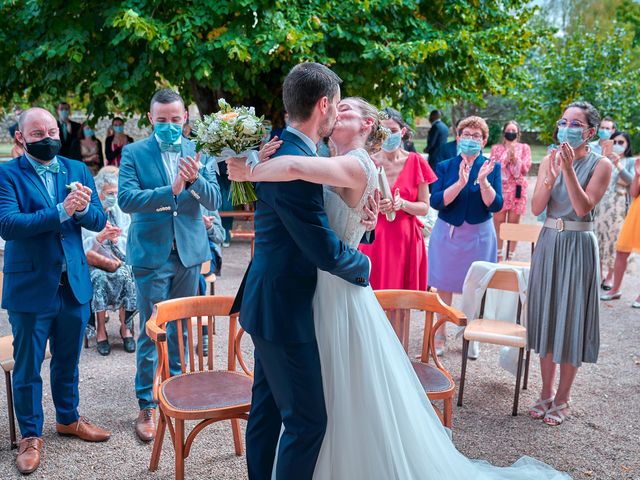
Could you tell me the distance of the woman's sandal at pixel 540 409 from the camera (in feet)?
15.0

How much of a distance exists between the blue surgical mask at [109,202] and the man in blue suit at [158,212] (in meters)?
2.15

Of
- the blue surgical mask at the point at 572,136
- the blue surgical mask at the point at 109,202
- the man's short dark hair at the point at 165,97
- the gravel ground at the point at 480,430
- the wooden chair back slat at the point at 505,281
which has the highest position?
the man's short dark hair at the point at 165,97

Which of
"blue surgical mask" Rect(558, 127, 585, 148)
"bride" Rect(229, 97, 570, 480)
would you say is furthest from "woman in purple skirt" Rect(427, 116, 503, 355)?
"bride" Rect(229, 97, 570, 480)

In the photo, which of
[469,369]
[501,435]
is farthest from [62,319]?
[469,369]

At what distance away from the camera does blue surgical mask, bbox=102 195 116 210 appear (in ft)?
20.3

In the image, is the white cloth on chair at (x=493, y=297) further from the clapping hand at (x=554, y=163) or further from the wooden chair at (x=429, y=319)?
the wooden chair at (x=429, y=319)

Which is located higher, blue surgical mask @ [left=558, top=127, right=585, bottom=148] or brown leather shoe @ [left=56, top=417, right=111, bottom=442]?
blue surgical mask @ [left=558, top=127, right=585, bottom=148]

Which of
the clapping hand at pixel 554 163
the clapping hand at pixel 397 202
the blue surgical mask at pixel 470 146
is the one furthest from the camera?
the blue surgical mask at pixel 470 146

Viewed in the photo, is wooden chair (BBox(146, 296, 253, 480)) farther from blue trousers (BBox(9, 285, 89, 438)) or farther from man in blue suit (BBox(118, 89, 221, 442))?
blue trousers (BBox(9, 285, 89, 438))

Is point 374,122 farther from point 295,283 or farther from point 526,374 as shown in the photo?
point 526,374

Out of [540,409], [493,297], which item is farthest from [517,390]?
[493,297]

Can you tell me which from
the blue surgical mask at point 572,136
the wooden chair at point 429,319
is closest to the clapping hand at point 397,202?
the wooden chair at point 429,319

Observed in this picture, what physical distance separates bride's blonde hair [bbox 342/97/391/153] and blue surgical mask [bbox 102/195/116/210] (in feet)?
12.4

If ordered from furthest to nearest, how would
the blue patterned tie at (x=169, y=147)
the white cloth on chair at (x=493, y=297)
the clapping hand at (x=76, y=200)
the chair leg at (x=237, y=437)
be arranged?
the white cloth on chair at (x=493, y=297) → the blue patterned tie at (x=169, y=147) → the chair leg at (x=237, y=437) → the clapping hand at (x=76, y=200)
